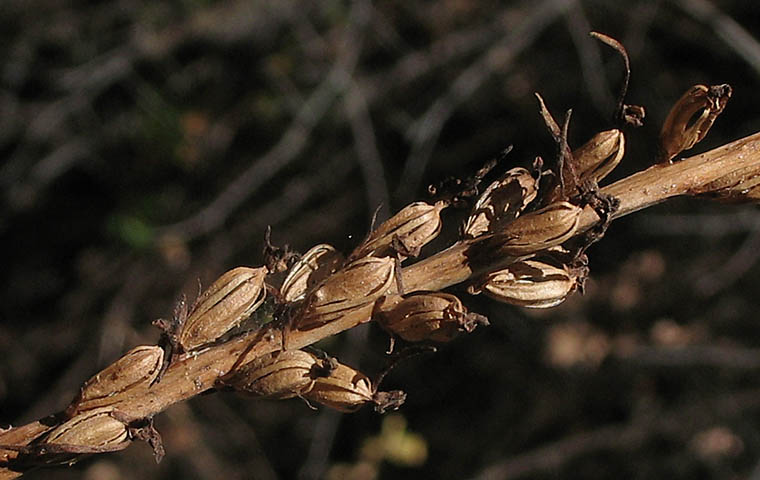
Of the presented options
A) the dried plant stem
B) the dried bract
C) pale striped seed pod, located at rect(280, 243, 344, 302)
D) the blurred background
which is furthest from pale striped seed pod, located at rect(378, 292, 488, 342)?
the blurred background

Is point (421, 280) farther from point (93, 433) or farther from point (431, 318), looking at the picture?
point (93, 433)

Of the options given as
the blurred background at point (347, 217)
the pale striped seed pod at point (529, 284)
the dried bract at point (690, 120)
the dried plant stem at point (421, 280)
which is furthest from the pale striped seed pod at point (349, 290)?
the blurred background at point (347, 217)

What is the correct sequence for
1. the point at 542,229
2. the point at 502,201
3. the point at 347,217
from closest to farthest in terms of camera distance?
the point at 542,229
the point at 502,201
the point at 347,217

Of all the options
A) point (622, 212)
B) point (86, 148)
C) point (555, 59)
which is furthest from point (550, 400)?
point (622, 212)

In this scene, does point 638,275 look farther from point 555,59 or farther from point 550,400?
point 555,59

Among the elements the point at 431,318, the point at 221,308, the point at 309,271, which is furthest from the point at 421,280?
the point at 221,308

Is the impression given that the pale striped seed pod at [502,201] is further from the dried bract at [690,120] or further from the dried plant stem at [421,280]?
the dried bract at [690,120]
